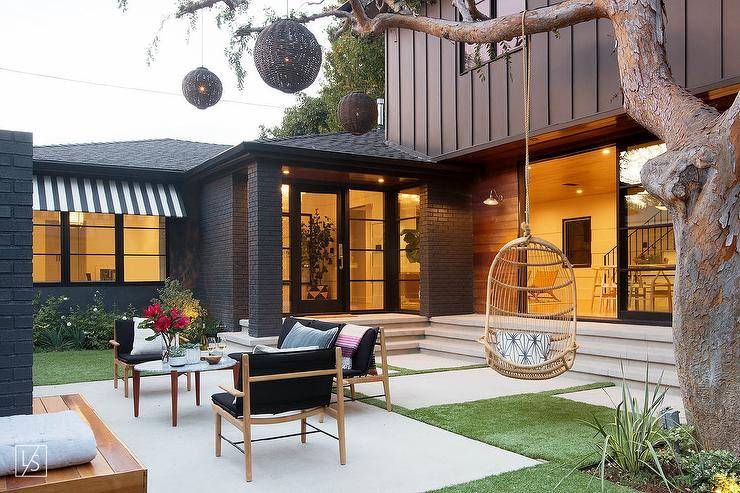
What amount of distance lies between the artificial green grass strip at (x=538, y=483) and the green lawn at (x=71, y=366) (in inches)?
209

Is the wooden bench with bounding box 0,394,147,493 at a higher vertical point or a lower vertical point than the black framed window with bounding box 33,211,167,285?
lower

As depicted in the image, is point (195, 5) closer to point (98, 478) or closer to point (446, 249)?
point (446, 249)

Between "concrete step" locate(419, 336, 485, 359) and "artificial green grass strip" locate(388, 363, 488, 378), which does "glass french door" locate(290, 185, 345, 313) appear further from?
"artificial green grass strip" locate(388, 363, 488, 378)

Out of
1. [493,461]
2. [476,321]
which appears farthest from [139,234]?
[493,461]

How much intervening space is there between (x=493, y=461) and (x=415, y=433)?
91cm

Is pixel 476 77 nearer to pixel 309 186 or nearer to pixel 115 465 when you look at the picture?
pixel 309 186

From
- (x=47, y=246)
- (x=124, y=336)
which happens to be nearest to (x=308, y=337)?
(x=124, y=336)

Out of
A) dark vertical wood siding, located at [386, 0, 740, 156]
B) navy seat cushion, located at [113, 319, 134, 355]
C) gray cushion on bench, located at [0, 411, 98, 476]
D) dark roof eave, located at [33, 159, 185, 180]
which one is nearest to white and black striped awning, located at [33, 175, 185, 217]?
dark roof eave, located at [33, 159, 185, 180]

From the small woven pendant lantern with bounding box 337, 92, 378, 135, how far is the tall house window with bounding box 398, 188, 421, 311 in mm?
2283

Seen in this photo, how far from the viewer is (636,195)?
27.2 ft

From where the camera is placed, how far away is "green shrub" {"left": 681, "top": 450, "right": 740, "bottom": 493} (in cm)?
339

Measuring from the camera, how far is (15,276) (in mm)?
3189

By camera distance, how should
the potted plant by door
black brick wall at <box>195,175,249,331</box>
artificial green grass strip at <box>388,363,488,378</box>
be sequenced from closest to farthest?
1. artificial green grass strip at <box>388,363,488,378</box>
2. black brick wall at <box>195,175,249,331</box>
3. the potted plant by door

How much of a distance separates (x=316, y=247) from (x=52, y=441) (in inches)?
336
